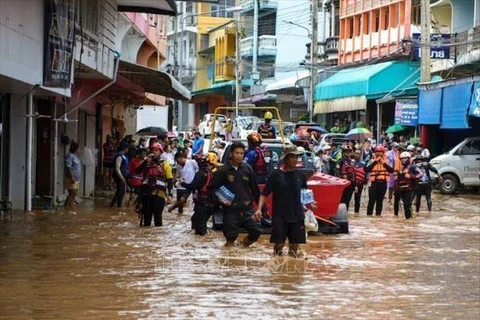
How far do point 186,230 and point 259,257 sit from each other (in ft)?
15.7

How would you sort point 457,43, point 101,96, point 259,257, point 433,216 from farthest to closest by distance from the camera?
1. point 457,43
2. point 101,96
3. point 433,216
4. point 259,257

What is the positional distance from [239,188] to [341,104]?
1363 inches

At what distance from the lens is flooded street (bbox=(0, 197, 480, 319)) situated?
33.7ft

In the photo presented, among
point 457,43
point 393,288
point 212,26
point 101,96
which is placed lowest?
point 393,288

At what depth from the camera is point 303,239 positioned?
1352 centimetres

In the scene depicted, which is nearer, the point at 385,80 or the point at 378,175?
the point at 378,175

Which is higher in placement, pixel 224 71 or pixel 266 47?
pixel 266 47

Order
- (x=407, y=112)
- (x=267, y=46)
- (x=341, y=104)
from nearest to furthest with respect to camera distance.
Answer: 1. (x=407, y=112)
2. (x=341, y=104)
3. (x=267, y=46)

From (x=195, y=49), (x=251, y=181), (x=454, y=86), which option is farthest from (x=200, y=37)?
(x=251, y=181)

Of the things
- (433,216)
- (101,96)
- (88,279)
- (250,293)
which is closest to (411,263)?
(250,293)

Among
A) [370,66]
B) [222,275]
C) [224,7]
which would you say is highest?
[224,7]

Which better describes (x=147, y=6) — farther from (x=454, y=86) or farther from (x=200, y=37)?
(x=200, y=37)

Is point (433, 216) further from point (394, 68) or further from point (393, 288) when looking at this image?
A: point (394, 68)

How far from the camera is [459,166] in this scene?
31.6 meters
